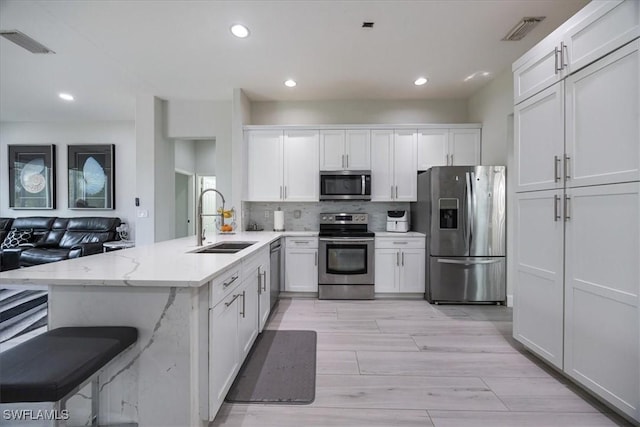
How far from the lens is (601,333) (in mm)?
1602

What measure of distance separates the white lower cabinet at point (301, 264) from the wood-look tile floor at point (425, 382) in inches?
29.5

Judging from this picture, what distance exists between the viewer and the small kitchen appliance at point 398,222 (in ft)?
13.0

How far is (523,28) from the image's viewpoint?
8.51 ft

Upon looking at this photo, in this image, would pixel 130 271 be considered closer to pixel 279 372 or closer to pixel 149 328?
pixel 149 328

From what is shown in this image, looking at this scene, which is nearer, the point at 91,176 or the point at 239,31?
the point at 239,31

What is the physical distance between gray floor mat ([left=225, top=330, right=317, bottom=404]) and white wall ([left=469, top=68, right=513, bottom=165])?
3.13 metres

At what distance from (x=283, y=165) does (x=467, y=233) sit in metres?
2.58

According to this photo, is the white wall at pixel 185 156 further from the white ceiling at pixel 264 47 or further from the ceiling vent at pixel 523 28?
the ceiling vent at pixel 523 28

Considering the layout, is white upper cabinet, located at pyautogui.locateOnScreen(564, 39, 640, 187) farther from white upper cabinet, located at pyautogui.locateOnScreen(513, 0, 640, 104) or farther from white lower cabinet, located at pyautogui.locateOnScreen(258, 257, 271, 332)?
white lower cabinet, located at pyautogui.locateOnScreen(258, 257, 271, 332)

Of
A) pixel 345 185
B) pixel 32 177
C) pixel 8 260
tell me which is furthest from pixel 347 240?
pixel 32 177

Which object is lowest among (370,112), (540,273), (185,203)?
(540,273)

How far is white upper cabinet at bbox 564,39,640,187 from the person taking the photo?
1.45 meters

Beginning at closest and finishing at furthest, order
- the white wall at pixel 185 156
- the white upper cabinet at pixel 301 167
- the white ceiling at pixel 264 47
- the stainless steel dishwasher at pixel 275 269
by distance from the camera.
Result: the white ceiling at pixel 264 47
the stainless steel dishwasher at pixel 275 269
the white upper cabinet at pixel 301 167
the white wall at pixel 185 156

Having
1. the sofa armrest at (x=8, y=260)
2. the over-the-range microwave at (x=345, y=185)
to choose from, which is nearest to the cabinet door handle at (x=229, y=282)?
the over-the-range microwave at (x=345, y=185)
